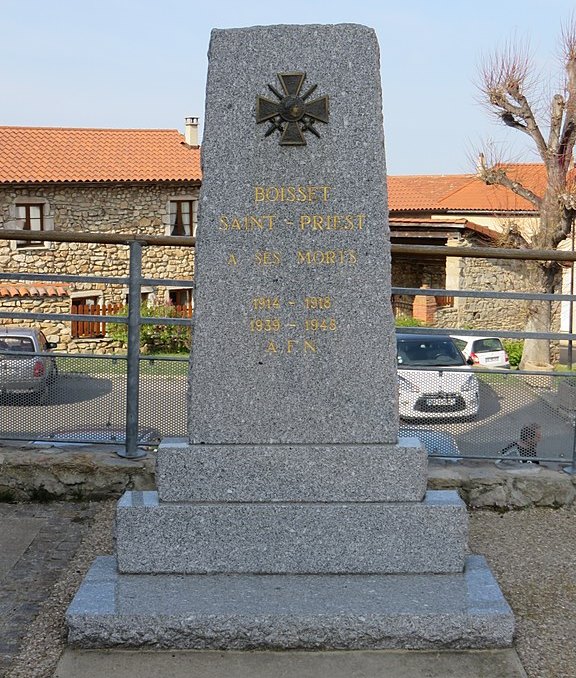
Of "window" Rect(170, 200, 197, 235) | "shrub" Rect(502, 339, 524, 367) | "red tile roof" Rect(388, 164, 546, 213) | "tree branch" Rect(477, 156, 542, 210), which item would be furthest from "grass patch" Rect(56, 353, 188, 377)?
"red tile roof" Rect(388, 164, 546, 213)

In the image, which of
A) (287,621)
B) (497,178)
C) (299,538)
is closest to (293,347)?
(299,538)

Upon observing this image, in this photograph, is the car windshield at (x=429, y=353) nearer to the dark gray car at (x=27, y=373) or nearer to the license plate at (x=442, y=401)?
the license plate at (x=442, y=401)

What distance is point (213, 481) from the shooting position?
427cm

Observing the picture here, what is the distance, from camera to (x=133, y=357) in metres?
5.91

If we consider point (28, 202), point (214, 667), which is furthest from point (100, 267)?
point (214, 667)

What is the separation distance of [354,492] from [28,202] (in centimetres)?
2735

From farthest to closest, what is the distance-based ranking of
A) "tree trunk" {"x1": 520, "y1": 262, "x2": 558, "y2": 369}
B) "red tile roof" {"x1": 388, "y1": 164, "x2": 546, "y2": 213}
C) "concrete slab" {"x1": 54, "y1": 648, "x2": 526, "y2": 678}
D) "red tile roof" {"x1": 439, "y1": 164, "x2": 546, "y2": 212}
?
"red tile roof" {"x1": 388, "y1": 164, "x2": 546, "y2": 213}, "red tile roof" {"x1": 439, "y1": 164, "x2": 546, "y2": 212}, "tree trunk" {"x1": 520, "y1": 262, "x2": 558, "y2": 369}, "concrete slab" {"x1": 54, "y1": 648, "x2": 526, "y2": 678}

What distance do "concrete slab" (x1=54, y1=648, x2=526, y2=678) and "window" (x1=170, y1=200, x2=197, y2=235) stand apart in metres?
28.6

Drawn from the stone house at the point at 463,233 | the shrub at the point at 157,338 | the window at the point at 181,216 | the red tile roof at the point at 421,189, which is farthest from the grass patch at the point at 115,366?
the red tile roof at the point at 421,189

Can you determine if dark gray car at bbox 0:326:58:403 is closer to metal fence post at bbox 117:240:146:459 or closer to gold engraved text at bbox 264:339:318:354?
metal fence post at bbox 117:240:146:459

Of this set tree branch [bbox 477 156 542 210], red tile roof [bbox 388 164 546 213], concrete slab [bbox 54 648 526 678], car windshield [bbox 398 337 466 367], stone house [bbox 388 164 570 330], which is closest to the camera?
concrete slab [bbox 54 648 526 678]

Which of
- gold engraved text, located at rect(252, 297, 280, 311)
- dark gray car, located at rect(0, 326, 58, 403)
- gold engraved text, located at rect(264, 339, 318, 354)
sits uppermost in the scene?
gold engraved text, located at rect(252, 297, 280, 311)

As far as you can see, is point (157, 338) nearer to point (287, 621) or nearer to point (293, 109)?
point (293, 109)

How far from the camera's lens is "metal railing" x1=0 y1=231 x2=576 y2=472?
5848mm
